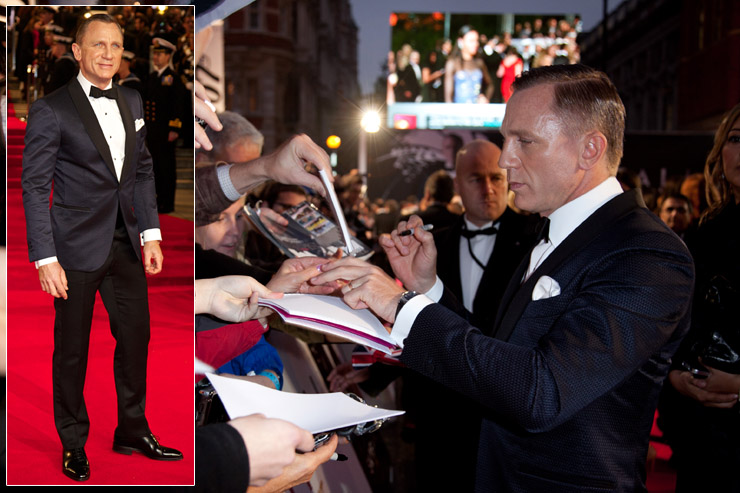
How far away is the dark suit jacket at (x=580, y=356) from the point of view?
52.6 inches

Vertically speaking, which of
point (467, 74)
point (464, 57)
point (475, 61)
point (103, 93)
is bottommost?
point (103, 93)

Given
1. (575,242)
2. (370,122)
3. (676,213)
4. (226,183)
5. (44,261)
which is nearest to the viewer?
(44,261)

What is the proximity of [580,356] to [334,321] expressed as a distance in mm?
530

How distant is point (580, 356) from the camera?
1.33m

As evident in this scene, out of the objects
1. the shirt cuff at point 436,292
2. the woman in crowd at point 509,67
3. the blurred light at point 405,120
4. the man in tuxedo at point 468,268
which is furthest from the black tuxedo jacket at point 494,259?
the woman in crowd at point 509,67

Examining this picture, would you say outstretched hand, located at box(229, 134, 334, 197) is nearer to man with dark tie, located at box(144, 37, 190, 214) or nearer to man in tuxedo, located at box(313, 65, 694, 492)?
man in tuxedo, located at box(313, 65, 694, 492)

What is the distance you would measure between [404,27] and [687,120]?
10.4 metres

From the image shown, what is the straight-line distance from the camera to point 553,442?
1.53 metres

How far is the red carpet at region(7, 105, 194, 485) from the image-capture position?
126 cm

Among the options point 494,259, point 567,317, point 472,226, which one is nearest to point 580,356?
point 567,317

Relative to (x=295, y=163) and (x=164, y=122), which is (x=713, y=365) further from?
(x=164, y=122)

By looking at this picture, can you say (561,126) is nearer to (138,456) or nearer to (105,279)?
(105,279)

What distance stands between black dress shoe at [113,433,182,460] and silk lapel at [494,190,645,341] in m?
0.83

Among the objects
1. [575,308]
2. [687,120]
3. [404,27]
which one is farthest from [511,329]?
[687,120]
